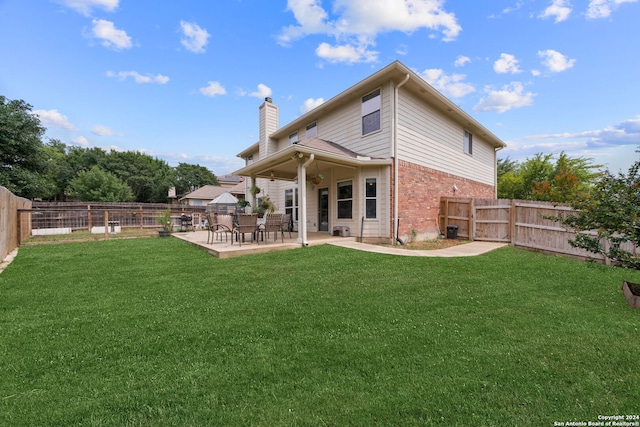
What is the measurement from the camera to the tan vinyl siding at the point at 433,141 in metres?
9.12

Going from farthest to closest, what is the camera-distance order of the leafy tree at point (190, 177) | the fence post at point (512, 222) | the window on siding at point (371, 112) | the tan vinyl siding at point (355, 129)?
the leafy tree at point (190, 177) < the window on siding at point (371, 112) < the fence post at point (512, 222) < the tan vinyl siding at point (355, 129)

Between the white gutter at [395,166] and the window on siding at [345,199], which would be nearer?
the white gutter at [395,166]

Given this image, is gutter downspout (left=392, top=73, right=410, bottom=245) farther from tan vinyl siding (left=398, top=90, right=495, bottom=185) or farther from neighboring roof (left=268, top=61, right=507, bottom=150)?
neighboring roof (left=268, top=61, right=507, bottom=150)

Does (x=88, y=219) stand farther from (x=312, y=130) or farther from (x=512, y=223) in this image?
(x=512, y=223)

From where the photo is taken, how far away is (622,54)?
28.3ft

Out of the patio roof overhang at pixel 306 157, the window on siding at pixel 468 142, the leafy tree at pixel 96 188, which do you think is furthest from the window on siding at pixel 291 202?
the leafy tree at pixel 96 188

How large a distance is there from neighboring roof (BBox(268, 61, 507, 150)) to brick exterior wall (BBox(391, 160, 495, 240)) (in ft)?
8.11

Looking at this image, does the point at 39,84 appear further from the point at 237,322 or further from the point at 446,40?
the point at 446,40

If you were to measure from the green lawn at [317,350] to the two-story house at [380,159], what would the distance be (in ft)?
13.8

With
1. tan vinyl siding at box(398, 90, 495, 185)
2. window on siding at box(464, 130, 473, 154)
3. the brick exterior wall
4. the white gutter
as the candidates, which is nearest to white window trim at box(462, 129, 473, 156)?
window on siding at box(464, 130, 473, 154)

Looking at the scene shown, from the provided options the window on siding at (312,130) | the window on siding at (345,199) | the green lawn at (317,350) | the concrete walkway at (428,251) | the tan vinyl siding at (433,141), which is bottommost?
the green lawn at (317,350)

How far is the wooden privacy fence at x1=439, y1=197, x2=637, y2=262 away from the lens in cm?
765

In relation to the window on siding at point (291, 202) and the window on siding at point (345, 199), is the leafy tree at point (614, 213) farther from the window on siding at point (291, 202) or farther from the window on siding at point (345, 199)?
the window on siding at point (291, 202)

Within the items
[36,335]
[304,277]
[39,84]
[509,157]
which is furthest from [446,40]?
[509,157]
